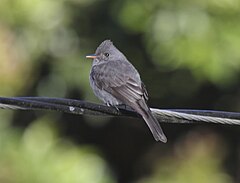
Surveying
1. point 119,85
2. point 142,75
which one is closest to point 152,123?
point 119,85

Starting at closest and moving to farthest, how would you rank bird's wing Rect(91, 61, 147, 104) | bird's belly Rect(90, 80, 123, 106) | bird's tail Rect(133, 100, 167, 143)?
bird's tail Rect(133, 100, 167, 143), bird's wing Rect(91, 61, 147, 104), bird's belly Rect(90, 80, 123, 106)

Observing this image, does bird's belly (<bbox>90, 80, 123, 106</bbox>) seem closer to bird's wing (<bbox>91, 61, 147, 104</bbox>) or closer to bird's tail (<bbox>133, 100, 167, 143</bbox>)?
bird's wing (<bbox>91, 61, 147, 104</bbox>)

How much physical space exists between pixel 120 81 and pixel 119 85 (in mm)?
88

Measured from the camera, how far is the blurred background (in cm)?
768

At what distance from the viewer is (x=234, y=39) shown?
8172mm

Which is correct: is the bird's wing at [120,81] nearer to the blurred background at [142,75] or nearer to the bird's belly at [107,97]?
the bird's belly at [107,97]

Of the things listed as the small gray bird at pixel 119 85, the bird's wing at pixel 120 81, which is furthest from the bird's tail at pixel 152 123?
the bird's wing at pixel 120 81

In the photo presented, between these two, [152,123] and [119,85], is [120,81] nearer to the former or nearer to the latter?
[119,85]

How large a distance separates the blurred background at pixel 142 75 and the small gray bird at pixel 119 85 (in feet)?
2.08

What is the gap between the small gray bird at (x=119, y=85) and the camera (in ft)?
20.8

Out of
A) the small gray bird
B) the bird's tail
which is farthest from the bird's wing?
the bird's tail

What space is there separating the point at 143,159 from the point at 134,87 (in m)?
3.79

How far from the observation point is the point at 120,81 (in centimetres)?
712

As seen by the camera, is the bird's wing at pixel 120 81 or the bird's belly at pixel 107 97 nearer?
the bird's wing at pixel 120 81
